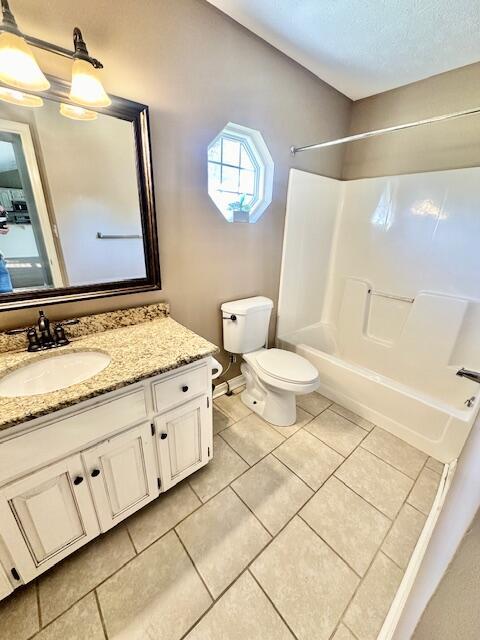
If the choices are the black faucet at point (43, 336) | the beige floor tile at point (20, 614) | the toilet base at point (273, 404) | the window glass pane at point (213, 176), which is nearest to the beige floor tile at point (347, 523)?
the toilet base at point (273, 404)

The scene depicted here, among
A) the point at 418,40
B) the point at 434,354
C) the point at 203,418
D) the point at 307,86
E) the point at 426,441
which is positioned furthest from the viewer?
the point at 434,354

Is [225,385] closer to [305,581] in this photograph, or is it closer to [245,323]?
[245,323]

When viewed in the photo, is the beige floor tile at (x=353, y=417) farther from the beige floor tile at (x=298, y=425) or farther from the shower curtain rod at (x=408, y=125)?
the shower curtain rod at (x=408, y=125)

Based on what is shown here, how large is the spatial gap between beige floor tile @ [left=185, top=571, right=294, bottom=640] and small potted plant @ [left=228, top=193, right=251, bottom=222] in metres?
1.87

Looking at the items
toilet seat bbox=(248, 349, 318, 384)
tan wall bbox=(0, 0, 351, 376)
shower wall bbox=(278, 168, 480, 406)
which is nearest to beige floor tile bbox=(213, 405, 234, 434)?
toilet seat bbox=(248, 349, 318, 384)

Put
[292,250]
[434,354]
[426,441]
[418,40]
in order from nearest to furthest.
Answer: [418,40], [426,441], [434,354], [292,250]

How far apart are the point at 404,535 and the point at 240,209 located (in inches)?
78.5

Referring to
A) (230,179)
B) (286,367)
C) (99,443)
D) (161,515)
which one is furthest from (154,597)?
(230,179)

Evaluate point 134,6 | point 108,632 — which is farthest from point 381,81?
point 108,632

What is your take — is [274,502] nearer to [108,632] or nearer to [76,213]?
[108,632]

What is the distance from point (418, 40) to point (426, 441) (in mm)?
2320

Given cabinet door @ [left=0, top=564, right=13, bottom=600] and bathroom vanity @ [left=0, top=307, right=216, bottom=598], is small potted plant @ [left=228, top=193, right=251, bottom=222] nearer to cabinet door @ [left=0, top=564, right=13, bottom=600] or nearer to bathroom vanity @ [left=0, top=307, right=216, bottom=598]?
bathroom vanity @ [left=0, top=307, right=216, bottom=598]

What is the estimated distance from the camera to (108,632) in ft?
2.91

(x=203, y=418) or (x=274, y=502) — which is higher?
(x=203, y=418)
